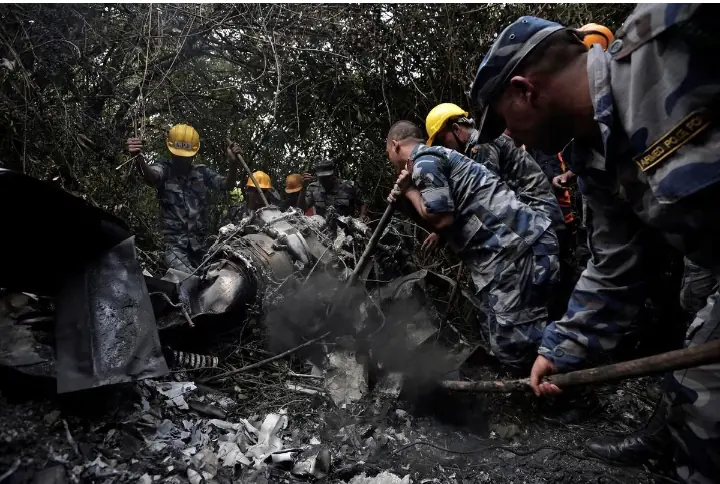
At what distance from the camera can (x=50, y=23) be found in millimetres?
4793

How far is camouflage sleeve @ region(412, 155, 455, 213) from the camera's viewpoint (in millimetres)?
2734

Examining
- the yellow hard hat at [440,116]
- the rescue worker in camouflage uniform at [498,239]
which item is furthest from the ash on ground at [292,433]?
the yellow hard hat at [440,116]

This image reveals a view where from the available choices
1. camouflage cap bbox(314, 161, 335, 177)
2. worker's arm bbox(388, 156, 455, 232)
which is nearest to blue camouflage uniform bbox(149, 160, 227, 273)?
camouflage cap bbox(314, 161, 335, 177)

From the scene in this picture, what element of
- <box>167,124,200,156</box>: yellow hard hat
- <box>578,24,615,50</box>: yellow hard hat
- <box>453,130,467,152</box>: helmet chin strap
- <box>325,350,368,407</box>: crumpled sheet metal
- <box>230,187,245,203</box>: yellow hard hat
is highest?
<box>578,24,615,50</box>: yellow hard hat

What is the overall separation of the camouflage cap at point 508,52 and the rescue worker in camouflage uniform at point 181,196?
4.43m

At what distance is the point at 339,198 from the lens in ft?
22.3

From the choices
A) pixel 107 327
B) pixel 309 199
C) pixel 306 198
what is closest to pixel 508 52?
pixel 107 327

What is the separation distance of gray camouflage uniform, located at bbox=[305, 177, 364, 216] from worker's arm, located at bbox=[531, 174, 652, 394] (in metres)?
4.98

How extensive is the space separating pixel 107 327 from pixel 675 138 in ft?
8.19

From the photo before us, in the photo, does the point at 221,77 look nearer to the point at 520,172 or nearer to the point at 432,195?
the point at 520,172

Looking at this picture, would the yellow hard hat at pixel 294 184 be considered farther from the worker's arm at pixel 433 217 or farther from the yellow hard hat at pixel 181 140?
the worker's arm at pixel 433 217

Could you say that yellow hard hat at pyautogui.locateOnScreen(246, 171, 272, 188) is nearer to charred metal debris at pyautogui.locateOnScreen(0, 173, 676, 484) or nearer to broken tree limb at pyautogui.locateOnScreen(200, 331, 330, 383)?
charred metal debris at pyautogui.locateOnScreen(0, 173, 676, 484)

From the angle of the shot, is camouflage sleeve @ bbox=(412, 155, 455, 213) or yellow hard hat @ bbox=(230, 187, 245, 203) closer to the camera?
camouflage sleeve @ bbox=(412, 155, 455, 213)

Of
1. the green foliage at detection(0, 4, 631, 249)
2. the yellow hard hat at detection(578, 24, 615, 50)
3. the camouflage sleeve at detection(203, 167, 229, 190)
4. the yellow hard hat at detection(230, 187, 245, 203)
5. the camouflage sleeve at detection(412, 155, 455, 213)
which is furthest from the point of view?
the yellow hard hat at detection(230, 187, 245, 203)
